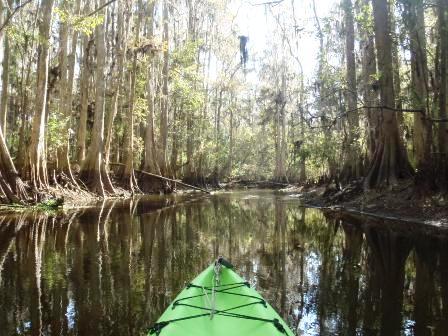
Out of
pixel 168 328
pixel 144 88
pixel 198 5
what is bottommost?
pixel 168 328

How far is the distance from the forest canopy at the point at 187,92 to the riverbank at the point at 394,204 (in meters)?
0.37

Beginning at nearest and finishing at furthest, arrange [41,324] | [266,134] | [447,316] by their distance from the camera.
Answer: [41,324]
[447,316]
[266,134]

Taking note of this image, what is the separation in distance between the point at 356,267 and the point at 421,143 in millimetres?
7753

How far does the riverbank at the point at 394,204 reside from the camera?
38.9ft

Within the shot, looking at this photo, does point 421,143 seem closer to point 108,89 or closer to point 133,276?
point 133,276

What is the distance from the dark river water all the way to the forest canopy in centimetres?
309

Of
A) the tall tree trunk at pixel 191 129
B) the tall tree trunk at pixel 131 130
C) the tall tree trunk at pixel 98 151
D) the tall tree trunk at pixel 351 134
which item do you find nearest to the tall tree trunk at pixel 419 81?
the tall tree trunk at pixel 351 134

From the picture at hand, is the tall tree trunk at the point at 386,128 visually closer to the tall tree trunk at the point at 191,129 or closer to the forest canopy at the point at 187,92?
the forest canopy at the point at 187,92

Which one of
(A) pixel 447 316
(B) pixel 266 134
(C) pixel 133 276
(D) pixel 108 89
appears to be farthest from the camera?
(B) pixel 266 134

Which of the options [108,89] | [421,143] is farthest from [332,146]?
[108,89]

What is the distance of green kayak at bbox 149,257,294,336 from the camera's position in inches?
141

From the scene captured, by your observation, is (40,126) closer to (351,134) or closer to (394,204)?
(394,204)

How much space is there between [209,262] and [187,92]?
21105 mm

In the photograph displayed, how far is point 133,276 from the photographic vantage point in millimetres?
6645
